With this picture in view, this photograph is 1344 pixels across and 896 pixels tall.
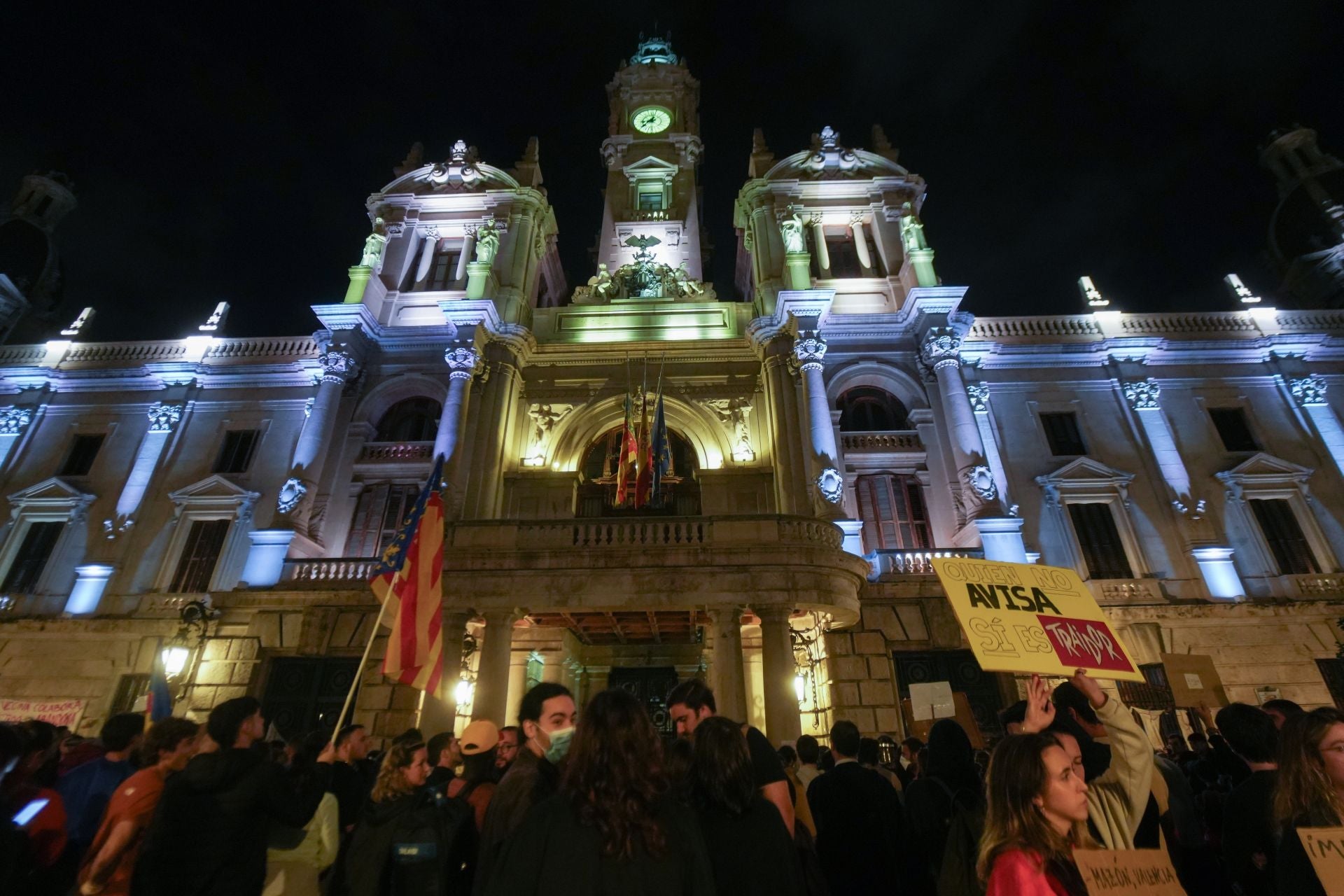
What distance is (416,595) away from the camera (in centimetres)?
822

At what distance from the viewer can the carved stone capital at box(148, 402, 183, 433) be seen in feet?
71.1

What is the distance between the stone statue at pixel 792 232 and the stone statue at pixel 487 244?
10817 mm

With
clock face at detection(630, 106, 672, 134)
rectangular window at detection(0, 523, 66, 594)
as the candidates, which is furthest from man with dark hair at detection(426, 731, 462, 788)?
clock face at detection(630, 106, 672, 134)

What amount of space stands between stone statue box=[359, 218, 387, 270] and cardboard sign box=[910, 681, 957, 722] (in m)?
22.5

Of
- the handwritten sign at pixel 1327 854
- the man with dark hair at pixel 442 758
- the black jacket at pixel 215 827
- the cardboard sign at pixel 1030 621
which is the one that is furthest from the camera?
the man with dark hair at pixel 442 758

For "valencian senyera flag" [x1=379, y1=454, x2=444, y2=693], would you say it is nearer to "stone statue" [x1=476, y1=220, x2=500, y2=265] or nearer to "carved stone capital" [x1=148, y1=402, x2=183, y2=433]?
"stone statue" [x1=476, y1=220, x2=500, y2=265]

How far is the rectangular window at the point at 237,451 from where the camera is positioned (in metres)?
21.1

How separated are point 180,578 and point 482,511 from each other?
31.1 feet

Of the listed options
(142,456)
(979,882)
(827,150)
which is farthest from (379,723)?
(827,150)

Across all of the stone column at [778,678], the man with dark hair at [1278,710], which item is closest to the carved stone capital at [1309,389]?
the stone column at [778,678]

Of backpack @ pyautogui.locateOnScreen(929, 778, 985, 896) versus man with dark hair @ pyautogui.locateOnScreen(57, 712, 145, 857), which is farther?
man with dark hair @ pyautogui.locateOnScreen(57, 712, 145, 857)

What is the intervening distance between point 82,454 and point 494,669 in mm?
18788

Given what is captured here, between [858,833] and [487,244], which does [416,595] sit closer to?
[858,833]

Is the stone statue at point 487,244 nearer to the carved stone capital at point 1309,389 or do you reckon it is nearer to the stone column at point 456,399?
the stone column at point 456,399
